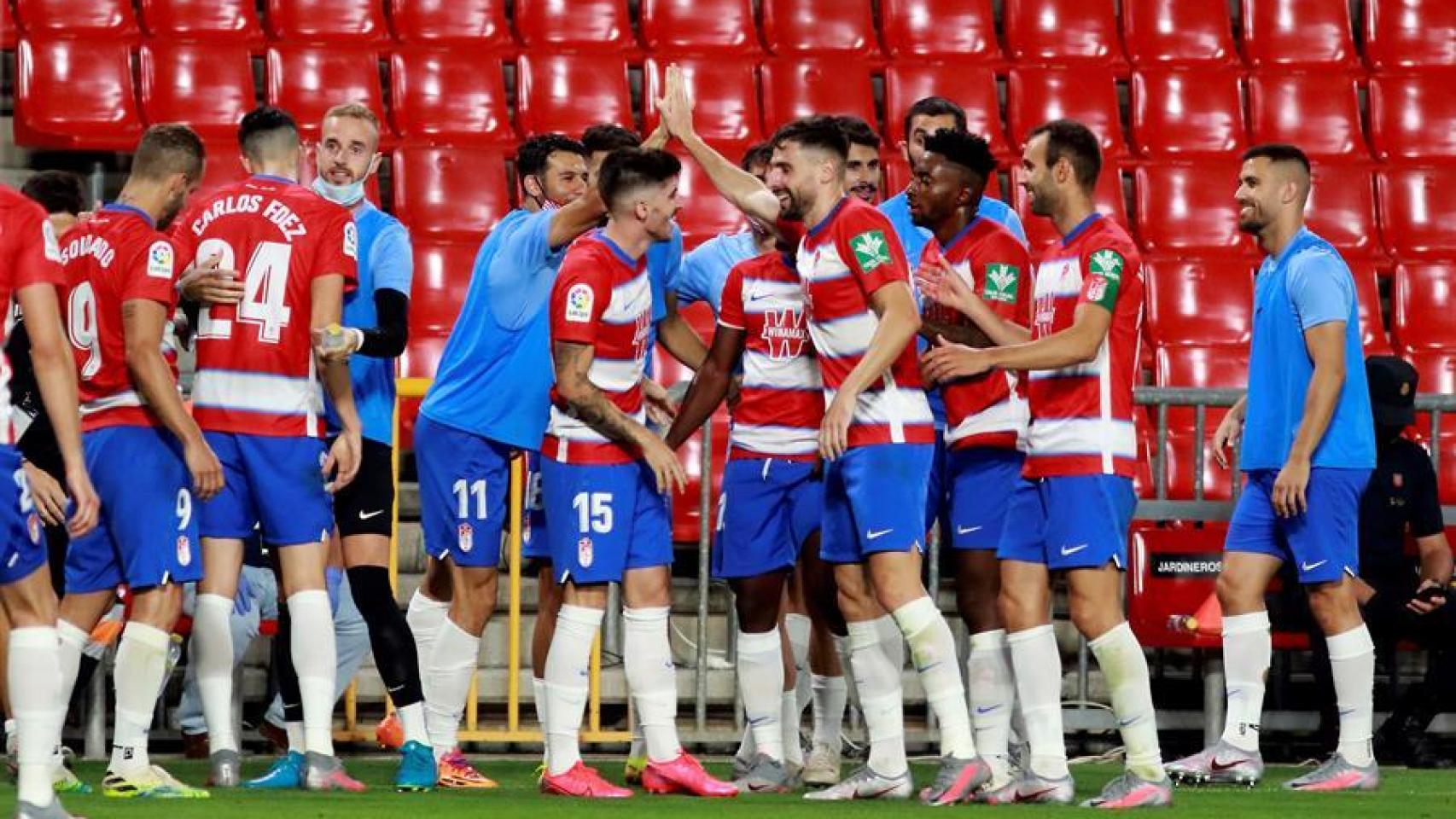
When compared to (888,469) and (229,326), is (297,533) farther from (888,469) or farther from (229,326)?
(888,469)

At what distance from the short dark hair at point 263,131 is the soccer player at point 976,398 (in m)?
1.92

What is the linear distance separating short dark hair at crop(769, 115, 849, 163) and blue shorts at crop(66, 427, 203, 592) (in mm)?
2000

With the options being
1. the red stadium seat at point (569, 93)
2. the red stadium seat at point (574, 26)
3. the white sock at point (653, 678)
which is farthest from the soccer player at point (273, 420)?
the red stadium seat at point (574, 26)

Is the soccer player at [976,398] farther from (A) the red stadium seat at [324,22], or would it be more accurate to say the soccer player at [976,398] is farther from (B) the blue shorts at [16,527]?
(A) the red stadium seat at [324,22]

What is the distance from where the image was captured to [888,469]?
21.7 feet

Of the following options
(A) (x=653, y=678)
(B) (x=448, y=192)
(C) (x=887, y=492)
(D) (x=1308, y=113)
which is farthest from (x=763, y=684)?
(D) (x=1308, y=113)

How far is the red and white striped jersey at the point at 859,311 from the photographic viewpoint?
6578mm

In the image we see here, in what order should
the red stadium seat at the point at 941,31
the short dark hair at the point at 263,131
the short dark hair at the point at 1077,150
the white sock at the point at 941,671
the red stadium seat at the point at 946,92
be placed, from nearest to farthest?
the white sock at the point at 941,671
the short dark hair at the point at 1077,150
the short dark hair at the point at 263,131
the red stadium seat at the point at 946,92
the red stadium seat at the point at 941,31

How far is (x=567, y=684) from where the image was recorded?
22.4 feet

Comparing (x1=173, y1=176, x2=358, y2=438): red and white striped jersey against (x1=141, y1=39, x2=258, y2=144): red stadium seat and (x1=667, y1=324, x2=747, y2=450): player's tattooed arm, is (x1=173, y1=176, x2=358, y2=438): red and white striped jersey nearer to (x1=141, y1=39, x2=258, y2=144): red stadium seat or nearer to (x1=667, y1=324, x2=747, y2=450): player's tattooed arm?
(x1=667, y1=324, x2=747, y2=450): player's tattooed arm

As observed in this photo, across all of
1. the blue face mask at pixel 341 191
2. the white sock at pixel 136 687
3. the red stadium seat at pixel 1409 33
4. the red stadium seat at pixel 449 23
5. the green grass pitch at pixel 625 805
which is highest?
the red stadium seat at pixel 449 23

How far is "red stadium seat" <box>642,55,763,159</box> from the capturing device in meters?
11.4

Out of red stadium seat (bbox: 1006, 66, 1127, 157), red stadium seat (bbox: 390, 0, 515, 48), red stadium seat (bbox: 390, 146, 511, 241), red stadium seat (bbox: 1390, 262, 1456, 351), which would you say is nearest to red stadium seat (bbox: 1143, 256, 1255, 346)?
red stadium seat (bbox: 1390, 262, 1456, 351)

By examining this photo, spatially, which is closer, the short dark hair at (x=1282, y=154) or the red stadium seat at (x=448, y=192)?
the short dark hair at (x=1282, y=154)
